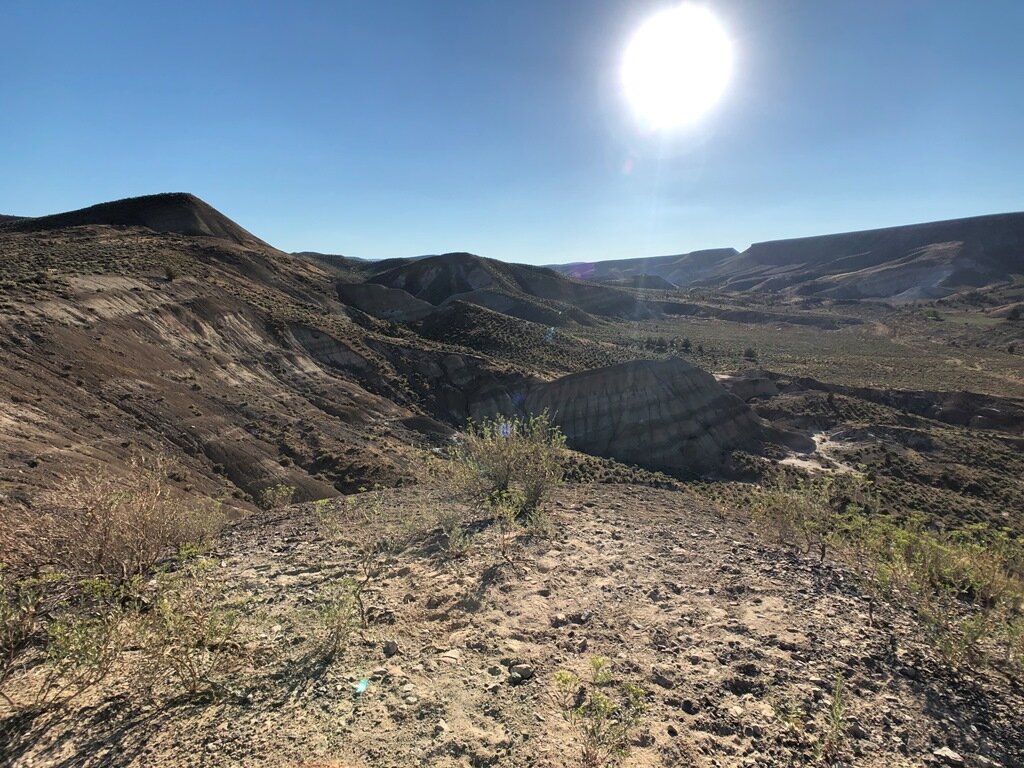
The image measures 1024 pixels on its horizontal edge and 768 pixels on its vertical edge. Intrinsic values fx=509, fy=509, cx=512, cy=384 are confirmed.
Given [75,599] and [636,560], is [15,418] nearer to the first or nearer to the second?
[75,599]

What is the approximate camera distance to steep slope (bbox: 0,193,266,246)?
1929 inches

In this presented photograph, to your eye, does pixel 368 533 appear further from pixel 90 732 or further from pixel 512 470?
pixel 90 732

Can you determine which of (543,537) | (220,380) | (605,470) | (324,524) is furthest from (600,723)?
(220,380)

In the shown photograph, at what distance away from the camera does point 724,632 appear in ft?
20.4

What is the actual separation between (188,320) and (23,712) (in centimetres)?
2548

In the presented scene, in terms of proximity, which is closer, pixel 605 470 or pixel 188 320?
pixel 605 470

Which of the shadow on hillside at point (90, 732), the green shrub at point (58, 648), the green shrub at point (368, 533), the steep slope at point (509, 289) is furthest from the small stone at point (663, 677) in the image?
the steep slope at point (509, 289)

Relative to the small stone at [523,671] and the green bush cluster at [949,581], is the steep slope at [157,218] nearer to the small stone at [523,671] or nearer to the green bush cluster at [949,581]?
the small stone at [523,671]

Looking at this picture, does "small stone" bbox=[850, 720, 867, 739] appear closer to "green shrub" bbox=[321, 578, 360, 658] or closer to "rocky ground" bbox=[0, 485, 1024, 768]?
"rocky ground" bbox=[0, 485, 1024, 768]

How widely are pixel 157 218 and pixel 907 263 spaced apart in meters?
150

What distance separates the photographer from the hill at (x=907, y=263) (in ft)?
372

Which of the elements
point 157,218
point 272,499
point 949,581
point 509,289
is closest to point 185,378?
point 272,499

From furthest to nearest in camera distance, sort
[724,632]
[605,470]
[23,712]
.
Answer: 1. [605,470]
2. [724,632]
3. [23,712]

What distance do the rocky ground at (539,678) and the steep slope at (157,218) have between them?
53.9 metres
